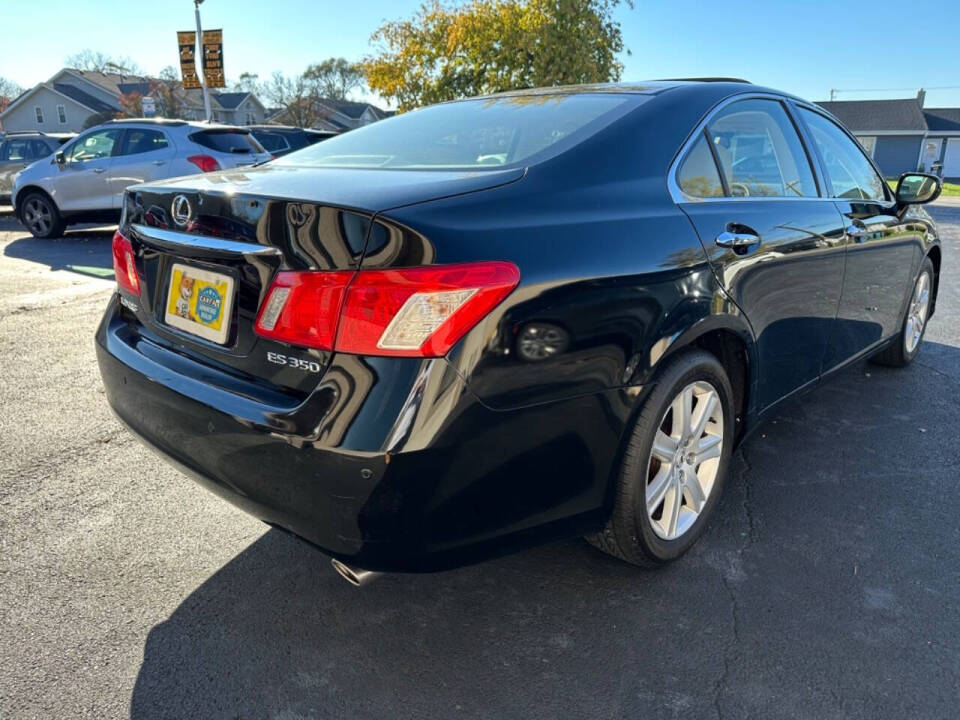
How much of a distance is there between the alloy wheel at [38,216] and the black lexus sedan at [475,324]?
969 cm

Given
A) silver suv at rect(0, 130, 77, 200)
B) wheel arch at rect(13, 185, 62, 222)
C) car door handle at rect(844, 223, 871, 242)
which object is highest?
silver suv at rect(0, 130, 77, 200)

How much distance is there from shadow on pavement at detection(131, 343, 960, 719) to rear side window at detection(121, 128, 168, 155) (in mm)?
9143

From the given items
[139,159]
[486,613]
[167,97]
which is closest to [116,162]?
[139,159]

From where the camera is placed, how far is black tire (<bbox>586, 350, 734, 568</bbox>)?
2152 mm

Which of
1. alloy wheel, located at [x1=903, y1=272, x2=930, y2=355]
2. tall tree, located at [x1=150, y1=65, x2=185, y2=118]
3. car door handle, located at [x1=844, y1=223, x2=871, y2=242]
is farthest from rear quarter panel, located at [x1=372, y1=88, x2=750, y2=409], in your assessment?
tall tree, located at [x1=150, y1=65, x2=185, y2=118]

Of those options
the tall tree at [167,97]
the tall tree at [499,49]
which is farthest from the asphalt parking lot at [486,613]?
the tall tree at [167,97]

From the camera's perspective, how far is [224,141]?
34.1 feet

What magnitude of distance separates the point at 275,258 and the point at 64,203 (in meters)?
10.4

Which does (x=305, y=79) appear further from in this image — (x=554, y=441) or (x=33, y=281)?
(x=554, y=441)

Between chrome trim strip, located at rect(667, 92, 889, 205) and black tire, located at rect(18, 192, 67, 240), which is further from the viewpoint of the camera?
black tire, located at rect(18, 192, 67, 240)

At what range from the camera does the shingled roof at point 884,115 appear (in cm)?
4922

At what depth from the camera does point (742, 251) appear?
2.52 metres

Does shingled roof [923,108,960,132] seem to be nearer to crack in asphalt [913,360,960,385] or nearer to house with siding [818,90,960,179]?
house with siding [818,90,960,179]

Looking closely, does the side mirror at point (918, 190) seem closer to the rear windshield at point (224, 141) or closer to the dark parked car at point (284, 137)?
the rear windshield at point (224, 141)
